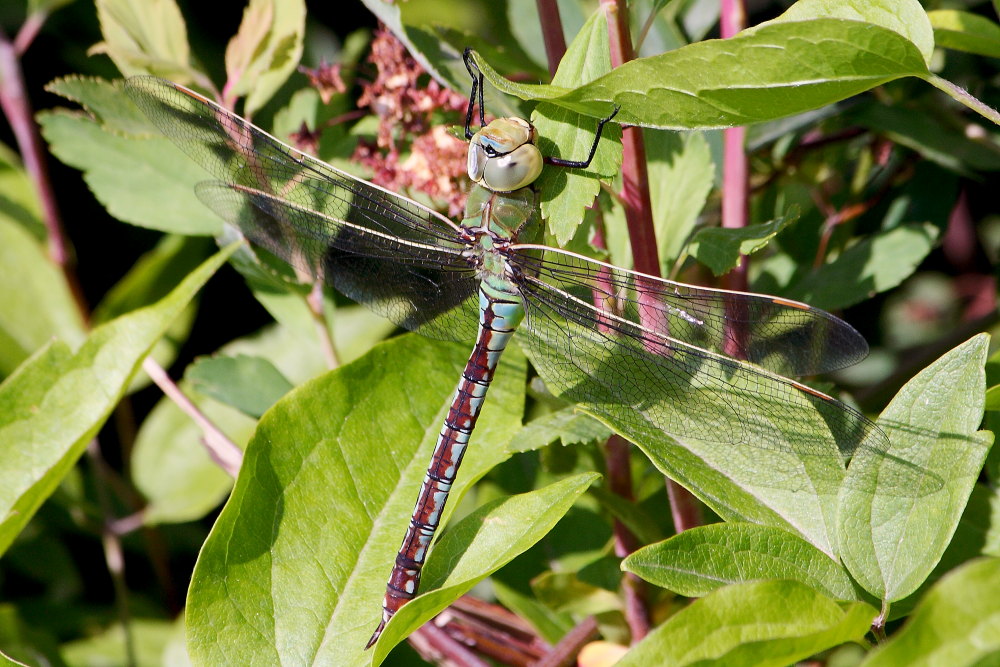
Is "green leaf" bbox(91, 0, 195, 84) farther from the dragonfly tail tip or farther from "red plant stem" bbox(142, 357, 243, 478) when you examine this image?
the dragonfly tail tip

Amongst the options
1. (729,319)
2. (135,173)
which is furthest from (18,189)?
(729,319)

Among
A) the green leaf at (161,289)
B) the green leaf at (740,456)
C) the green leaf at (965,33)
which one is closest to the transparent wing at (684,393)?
the green leaf at (740,456)

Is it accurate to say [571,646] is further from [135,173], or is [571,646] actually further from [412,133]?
[135,173]

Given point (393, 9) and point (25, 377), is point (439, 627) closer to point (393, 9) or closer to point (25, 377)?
point (25, 377)

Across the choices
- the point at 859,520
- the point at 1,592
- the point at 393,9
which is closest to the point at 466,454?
the point at 859,520

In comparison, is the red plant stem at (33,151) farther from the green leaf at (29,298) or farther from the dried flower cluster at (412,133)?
the dried flower cluster at (412,133)

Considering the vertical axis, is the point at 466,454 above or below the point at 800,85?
below
